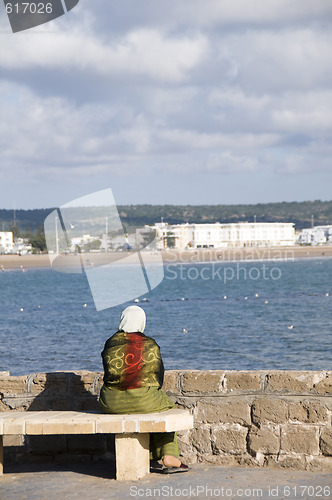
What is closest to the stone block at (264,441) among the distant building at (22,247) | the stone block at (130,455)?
the stone block at (130,455)

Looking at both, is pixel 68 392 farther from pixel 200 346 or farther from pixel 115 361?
pixel 200 346

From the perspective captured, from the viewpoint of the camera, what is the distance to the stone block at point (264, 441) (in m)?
6.08

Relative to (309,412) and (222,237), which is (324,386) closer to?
(309,412)

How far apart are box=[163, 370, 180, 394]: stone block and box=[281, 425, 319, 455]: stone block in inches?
37.4

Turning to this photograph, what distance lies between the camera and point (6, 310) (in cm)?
4216

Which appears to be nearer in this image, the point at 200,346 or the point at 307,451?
the point at 307,451

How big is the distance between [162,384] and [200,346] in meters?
17.4

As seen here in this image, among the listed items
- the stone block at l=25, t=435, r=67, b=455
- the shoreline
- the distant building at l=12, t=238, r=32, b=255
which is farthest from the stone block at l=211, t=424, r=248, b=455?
the distant building at l=12, t=238, r=32, b=255

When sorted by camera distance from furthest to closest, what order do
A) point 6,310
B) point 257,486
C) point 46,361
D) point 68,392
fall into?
point 6,310
point 46,361
point 68,392
point 257,486

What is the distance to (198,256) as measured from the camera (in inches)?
6053

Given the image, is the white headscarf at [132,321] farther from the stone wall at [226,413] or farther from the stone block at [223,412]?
the stone block at [223,412]

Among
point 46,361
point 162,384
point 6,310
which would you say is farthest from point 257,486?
point 6,310

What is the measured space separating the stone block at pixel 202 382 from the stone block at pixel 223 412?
10 centimetres

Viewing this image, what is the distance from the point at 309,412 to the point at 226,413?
669mm
